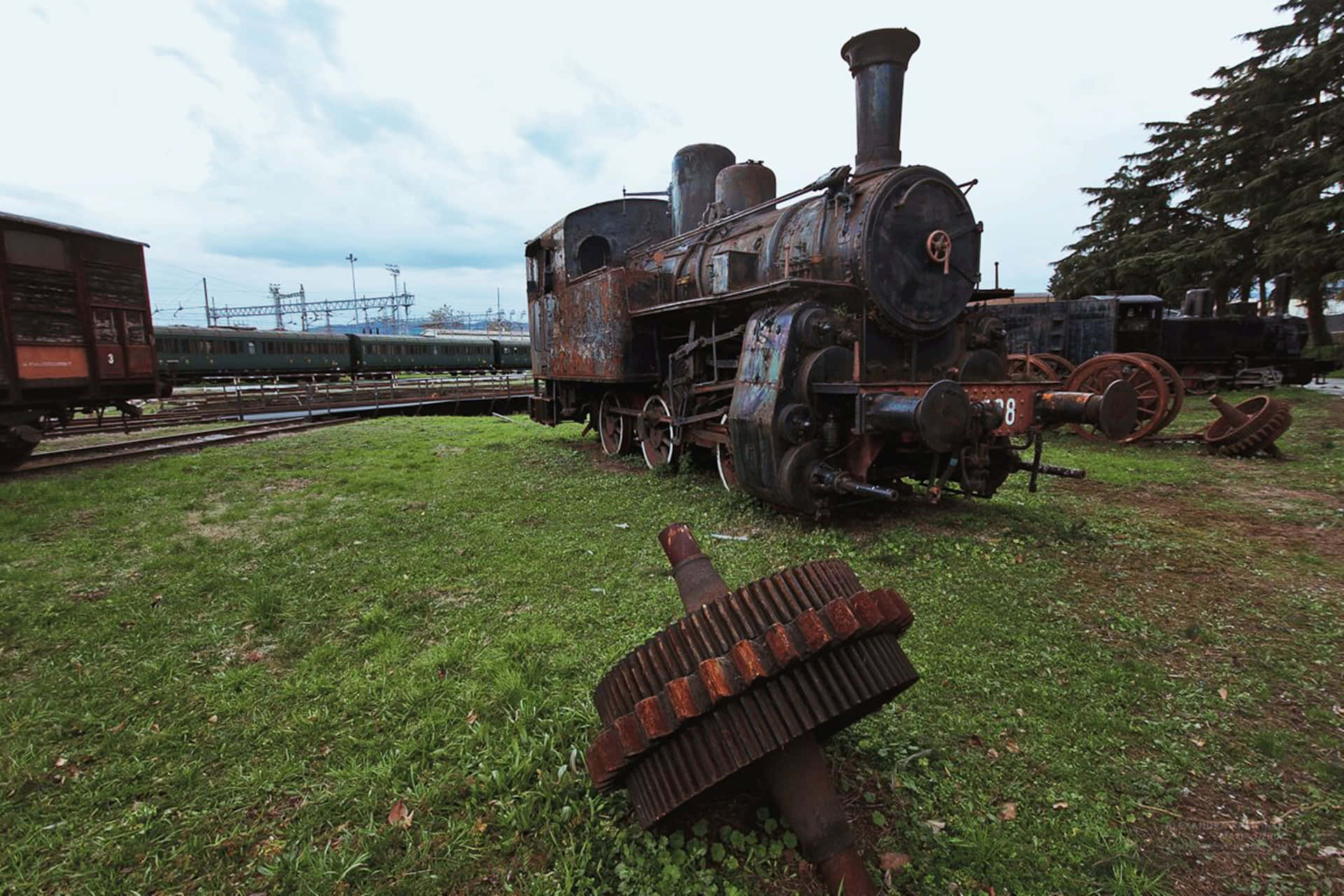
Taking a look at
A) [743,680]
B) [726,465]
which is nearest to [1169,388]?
[726,465]

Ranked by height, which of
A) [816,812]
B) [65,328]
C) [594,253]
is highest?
[594,253]

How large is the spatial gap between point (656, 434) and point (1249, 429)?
26.1 ft

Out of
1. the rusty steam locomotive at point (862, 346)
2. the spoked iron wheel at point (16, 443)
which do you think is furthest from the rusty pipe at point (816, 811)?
the spoked iron wheel at point (16, 443)

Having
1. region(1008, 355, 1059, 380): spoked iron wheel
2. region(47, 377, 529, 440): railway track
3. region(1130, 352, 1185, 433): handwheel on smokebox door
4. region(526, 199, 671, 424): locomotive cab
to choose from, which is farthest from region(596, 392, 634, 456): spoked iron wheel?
region(47, 377, 529, 440): railway track

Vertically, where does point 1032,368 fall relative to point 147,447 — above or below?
above

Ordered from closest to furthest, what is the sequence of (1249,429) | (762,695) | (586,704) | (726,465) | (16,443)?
1. (762,695)
2. (586,704)
3. (726,465)
4. (1249,429)
5. (16,443)

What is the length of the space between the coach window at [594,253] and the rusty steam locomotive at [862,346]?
3.14 m

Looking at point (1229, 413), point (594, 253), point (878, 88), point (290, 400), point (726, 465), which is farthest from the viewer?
point (290, 400)

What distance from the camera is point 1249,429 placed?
8406 millimetres

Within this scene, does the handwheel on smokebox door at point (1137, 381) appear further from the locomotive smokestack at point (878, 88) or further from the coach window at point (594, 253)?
the coach window at point (594, 253)

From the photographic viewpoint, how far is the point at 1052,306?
1407 centimetres

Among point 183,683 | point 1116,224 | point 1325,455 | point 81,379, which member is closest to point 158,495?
point 81,379

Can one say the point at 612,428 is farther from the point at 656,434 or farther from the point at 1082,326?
the point at 1082,326

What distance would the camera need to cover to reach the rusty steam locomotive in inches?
210
